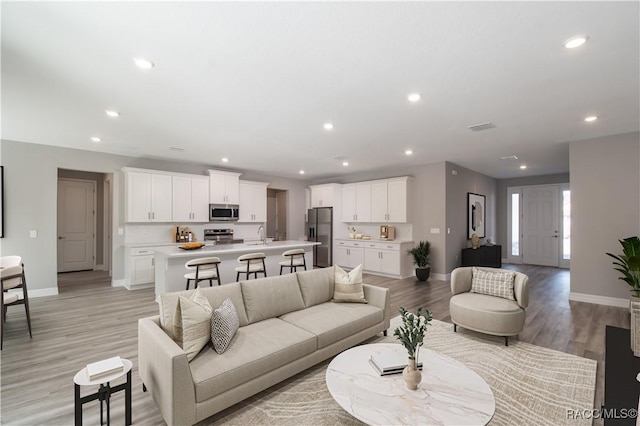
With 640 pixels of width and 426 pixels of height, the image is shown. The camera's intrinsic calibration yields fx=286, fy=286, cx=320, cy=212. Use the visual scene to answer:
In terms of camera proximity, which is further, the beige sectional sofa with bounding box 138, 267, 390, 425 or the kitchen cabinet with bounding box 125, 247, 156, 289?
the kitchen cabinet with bounding box 125, 247, 156, 289

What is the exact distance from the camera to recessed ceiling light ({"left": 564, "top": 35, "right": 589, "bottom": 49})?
6.98 ft

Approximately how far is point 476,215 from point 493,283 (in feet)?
16.8

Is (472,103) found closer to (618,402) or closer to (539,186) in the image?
(618,402)

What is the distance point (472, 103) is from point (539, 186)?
7.45 meters

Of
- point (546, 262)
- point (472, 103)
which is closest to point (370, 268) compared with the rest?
point (472, 103)

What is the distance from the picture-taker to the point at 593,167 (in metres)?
4.87

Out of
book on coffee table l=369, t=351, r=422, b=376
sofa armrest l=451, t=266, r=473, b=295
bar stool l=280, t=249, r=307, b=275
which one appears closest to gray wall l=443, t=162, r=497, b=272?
sofa armrest l=451, t=266, r=473, b=295

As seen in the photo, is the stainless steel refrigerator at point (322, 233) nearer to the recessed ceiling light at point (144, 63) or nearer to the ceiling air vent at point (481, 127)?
the ceiling air vent at point (481, 127)

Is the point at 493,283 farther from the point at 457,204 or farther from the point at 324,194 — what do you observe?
the point at 324,194

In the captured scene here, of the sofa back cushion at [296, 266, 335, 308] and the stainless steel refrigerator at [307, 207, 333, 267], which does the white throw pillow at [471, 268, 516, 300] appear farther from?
the stainless steel refrigerator at [307, 207, 333, 267]

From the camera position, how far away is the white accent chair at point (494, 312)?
10.6ft

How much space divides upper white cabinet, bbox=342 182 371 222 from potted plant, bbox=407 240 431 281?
1624 mm

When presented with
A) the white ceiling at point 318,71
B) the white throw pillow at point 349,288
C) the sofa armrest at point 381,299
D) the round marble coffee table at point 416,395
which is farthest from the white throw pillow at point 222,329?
the white ceiling at point 318,71

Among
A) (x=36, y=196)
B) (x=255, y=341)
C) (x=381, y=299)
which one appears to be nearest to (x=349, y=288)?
(x=381, y=299)
